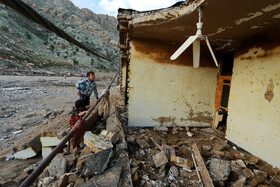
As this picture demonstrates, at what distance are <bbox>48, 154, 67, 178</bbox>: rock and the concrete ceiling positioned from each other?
142 inches

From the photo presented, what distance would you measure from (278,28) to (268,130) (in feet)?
7.82

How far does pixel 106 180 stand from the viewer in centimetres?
200

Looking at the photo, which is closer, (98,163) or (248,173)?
(98,163)

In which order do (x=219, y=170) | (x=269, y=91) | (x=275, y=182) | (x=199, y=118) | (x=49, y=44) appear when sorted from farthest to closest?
(x=49, y=44)
(x=199, y=118)
(x=269, y=91)
(x=219, y=170)
(x=275, y=182)

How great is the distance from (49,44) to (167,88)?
1640 inches

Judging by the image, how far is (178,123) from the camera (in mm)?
5066

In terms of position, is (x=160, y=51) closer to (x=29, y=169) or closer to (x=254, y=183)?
(x=254, y=183)

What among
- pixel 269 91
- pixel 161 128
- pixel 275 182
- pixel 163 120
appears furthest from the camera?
pixel 163 120

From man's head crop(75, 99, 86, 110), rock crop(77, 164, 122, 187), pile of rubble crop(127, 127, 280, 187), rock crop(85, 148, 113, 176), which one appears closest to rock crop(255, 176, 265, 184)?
pile of rubble crop(127, 127, 280, 187)

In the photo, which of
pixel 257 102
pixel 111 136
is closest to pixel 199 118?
pixel 257 102

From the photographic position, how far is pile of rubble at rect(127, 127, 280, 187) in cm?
257

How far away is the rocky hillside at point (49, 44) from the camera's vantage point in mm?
20269

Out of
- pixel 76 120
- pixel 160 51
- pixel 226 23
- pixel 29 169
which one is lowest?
pixel 29 169

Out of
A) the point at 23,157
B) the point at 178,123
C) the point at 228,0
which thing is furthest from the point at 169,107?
the point at 23,157
